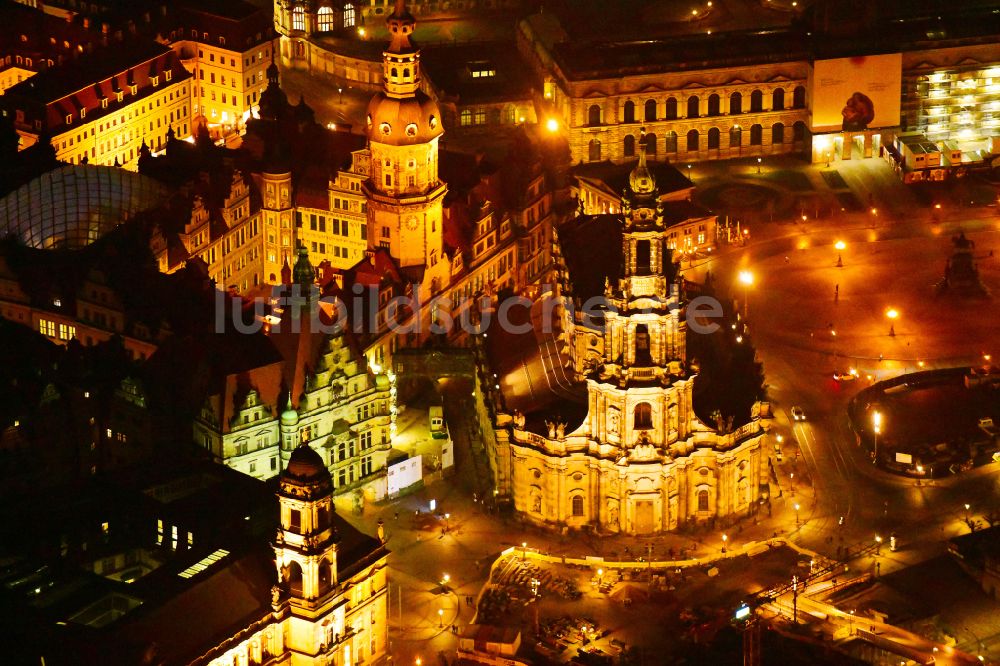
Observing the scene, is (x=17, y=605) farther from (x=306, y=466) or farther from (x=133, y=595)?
(x=306, y=466)

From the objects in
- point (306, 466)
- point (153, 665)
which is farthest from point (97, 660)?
point (306, 466)

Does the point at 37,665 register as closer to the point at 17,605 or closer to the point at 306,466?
the point at 17,605

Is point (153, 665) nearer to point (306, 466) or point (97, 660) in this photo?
point (97, 660)

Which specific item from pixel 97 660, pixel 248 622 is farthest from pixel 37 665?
pixel 248 622
